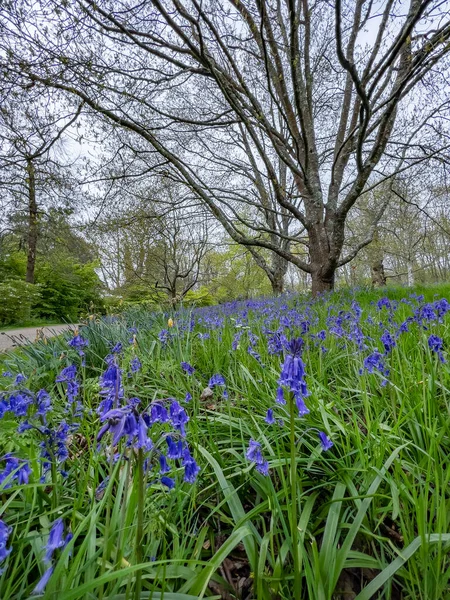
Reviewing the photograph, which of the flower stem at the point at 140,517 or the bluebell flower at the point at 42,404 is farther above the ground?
the bluebell flower at the point at 42,404

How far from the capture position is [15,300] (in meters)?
13.0

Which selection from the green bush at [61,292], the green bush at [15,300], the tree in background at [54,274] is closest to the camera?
the green bush at [15,300]

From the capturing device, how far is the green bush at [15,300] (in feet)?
41.8

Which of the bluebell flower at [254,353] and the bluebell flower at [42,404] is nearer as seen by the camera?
the bluebell flower at [42,404]

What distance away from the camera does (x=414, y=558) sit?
3.10 feet

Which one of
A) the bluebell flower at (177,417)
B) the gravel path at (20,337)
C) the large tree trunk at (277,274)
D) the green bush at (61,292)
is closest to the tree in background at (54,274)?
the green bush at (61,292)

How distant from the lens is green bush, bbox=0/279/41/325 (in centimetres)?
1275

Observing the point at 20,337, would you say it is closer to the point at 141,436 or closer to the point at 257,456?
the point at 257,456

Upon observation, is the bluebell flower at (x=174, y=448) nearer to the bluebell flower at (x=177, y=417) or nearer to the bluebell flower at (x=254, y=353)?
the bluebell flower at (x=177, y=417)

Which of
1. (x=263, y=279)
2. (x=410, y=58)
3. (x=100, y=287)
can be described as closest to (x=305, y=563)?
(x=410, y=58)

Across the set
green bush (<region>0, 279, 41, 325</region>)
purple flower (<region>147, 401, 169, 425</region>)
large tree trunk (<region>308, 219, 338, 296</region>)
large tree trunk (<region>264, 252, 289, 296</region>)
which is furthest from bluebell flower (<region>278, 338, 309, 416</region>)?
green bush (<region>0, 279, 41, 325</region>)

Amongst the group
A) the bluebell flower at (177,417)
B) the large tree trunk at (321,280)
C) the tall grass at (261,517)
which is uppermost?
the large tree trunk at (321,280)

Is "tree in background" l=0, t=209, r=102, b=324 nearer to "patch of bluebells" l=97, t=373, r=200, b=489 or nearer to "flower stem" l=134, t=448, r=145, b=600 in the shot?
"patch of bluebells" l=97, t=373, r=200, b=489

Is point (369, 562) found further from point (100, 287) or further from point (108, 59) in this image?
point (100, 287)
